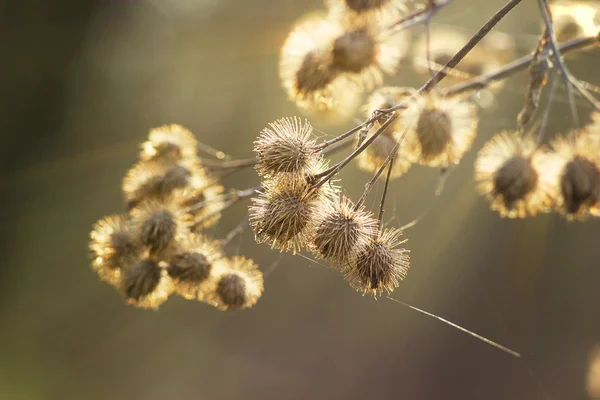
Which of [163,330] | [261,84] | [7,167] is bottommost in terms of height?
[163,330]

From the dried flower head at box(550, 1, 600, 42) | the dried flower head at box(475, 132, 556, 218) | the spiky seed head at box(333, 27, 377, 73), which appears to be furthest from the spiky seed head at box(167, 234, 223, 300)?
the dried flower head at box(550, 1, 600, 42)

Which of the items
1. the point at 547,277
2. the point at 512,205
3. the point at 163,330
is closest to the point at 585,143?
the point at 512,205

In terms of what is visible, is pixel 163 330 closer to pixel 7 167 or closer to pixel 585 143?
pixel 7 167

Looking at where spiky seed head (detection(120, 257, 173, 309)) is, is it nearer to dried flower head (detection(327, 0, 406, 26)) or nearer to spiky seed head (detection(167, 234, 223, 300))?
spiky seed head (detection(167, 234, 223, 300))

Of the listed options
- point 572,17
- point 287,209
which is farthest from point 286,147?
point 572,17

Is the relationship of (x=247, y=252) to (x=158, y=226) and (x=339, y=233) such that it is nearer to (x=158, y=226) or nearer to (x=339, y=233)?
(x=158, y=226)

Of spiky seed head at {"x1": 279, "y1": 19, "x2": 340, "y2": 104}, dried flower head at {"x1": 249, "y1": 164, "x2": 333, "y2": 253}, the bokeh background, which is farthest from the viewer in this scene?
the bokeh background

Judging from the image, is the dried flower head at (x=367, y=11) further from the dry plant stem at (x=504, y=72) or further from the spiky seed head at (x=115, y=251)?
the spiky seed head at (x=115, y=251)
